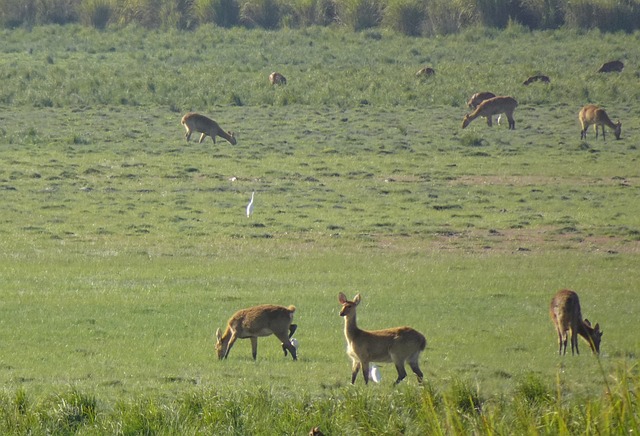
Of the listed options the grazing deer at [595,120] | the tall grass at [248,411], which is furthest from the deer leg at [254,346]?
the grazing deer at [595,120]

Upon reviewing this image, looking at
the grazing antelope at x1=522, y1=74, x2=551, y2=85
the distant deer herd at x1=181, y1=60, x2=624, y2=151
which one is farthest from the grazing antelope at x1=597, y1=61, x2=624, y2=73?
the distant deer herd at x1=181, y1=60, x2=624, y2=151

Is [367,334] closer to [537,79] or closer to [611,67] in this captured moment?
[537,79]

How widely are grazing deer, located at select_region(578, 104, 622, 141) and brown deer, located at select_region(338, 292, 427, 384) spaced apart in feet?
65.1

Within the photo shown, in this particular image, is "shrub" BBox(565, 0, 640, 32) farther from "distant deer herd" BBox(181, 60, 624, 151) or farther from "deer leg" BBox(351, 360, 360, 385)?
"deer leg" BBox(351, 360, 360, 385)

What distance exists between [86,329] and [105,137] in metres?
17.1

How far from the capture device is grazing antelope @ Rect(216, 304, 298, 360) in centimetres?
1123

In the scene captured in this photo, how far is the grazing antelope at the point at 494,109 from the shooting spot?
101ft

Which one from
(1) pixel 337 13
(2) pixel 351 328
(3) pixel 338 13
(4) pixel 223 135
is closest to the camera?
(2) pixel 351 328

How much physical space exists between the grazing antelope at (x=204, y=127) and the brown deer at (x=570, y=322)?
1786cm

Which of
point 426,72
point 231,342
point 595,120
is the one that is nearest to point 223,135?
point 595,120

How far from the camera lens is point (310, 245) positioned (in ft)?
58.3

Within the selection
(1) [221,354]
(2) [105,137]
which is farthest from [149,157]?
(1) [221,354]

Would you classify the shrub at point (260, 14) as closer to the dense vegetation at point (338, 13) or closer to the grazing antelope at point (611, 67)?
the dense vegetation at point (338, 13)

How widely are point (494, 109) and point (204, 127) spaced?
775 centimetres
